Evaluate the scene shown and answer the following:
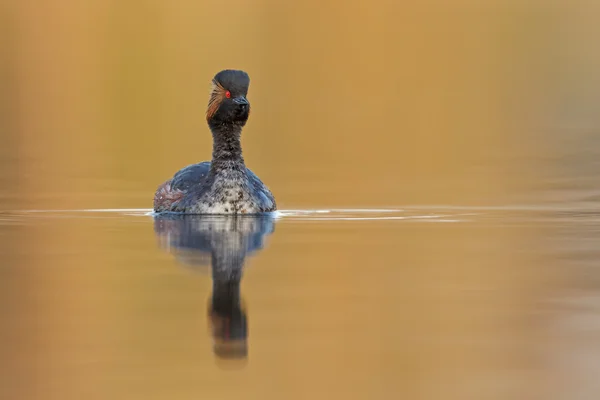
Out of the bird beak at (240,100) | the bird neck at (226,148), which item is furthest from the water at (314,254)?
the bird beak at (240,100)

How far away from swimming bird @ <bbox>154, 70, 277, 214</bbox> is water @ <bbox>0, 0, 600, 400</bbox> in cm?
40

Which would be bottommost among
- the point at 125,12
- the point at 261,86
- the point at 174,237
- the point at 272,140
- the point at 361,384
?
the point at 361,384

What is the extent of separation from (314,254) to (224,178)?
181 inches

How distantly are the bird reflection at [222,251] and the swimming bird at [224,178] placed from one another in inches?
7.5

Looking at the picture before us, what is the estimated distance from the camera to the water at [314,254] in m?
7.73

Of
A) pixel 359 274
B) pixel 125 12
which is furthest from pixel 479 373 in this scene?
pixel 125 12

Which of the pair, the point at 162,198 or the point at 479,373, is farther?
the point at 162,198

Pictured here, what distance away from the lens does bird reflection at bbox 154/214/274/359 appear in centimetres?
883

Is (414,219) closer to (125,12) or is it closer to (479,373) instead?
(479,373)

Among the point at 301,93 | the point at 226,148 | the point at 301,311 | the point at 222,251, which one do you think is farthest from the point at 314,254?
the point at 301,93

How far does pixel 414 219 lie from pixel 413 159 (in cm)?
1017

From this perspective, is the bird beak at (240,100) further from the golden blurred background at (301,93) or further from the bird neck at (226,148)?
the golden blurred background at (301,93)

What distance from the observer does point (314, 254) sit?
1294 cm

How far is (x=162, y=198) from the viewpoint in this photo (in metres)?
17.9
